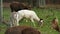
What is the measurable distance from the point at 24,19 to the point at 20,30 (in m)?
8.19

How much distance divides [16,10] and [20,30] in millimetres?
5509

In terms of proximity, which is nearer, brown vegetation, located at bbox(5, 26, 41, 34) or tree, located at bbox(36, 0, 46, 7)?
brown vegetation, located at bbox(5, 26, 41, 34)

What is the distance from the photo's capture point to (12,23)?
41.3 feet

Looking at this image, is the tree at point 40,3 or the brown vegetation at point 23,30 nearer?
the brown vegetation at point 23,30

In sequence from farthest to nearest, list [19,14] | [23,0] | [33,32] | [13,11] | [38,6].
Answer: [23,0] → [38,6] → [19,14] → [13,11] → [33,32]

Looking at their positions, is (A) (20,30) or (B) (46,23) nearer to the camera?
(A) (20,30)

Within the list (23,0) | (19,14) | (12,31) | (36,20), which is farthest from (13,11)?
(23,0)

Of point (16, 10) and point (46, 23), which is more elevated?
point (16, 10)

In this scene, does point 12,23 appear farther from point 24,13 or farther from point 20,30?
point 20,30

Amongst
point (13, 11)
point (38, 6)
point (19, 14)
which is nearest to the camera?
point (13, 11)

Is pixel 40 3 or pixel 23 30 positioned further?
pixel 40 3

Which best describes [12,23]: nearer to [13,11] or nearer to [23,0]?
[13,11]

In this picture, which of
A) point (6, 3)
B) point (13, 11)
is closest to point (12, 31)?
point (13, 11)

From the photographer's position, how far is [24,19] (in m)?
15.3
